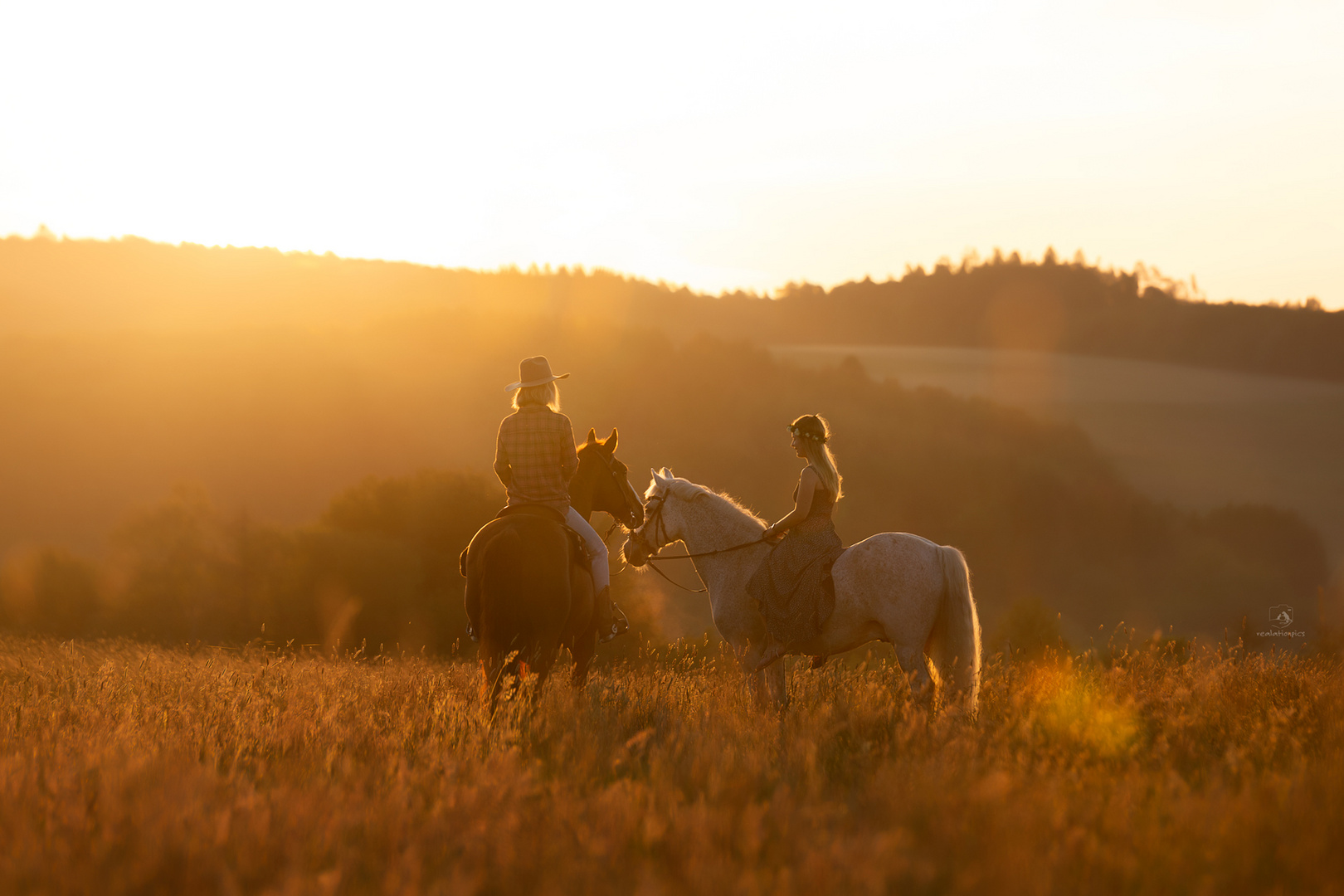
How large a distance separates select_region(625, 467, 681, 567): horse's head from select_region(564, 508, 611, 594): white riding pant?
36.3 inches

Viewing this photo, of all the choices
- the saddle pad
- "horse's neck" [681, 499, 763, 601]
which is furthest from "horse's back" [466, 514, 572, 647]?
"horse's neck" [681, 499, 763, 601]

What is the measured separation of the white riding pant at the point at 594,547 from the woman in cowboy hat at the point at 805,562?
1204 millimetres

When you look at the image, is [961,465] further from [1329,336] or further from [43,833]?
[1329,336]

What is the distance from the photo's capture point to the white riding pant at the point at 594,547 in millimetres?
6691

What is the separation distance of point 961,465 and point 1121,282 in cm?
7868

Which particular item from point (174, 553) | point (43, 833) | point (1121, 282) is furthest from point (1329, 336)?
point (43, 833)

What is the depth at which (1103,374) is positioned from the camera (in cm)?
10419

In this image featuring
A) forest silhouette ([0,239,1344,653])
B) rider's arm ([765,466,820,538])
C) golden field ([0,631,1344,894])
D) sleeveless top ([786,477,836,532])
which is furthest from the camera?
forest silhouette ([0,239,1344,653])

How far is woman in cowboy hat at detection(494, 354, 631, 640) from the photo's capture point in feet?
21.1

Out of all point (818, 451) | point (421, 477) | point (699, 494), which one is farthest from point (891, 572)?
point (421, 477)

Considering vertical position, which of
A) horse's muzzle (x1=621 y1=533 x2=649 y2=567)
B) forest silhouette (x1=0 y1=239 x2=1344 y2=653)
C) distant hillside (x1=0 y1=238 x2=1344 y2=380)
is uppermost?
distant hillside (x1=0 y1=238 x2=1344 y2=380)

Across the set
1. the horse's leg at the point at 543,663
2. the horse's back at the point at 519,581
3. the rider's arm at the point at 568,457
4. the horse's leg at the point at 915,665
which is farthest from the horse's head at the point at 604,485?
the horse's leg at the point at 915,665

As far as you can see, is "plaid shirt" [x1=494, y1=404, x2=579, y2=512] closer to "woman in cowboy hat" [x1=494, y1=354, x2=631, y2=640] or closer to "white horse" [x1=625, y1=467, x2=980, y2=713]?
"woman in cowboy hat" [x1=494, y1=354, x2=631, y2=640]

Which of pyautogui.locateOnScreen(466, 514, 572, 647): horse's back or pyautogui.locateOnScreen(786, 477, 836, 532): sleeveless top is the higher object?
pyautogui.locateOnScreen(786, 477, 836, 532): sleeveless top
